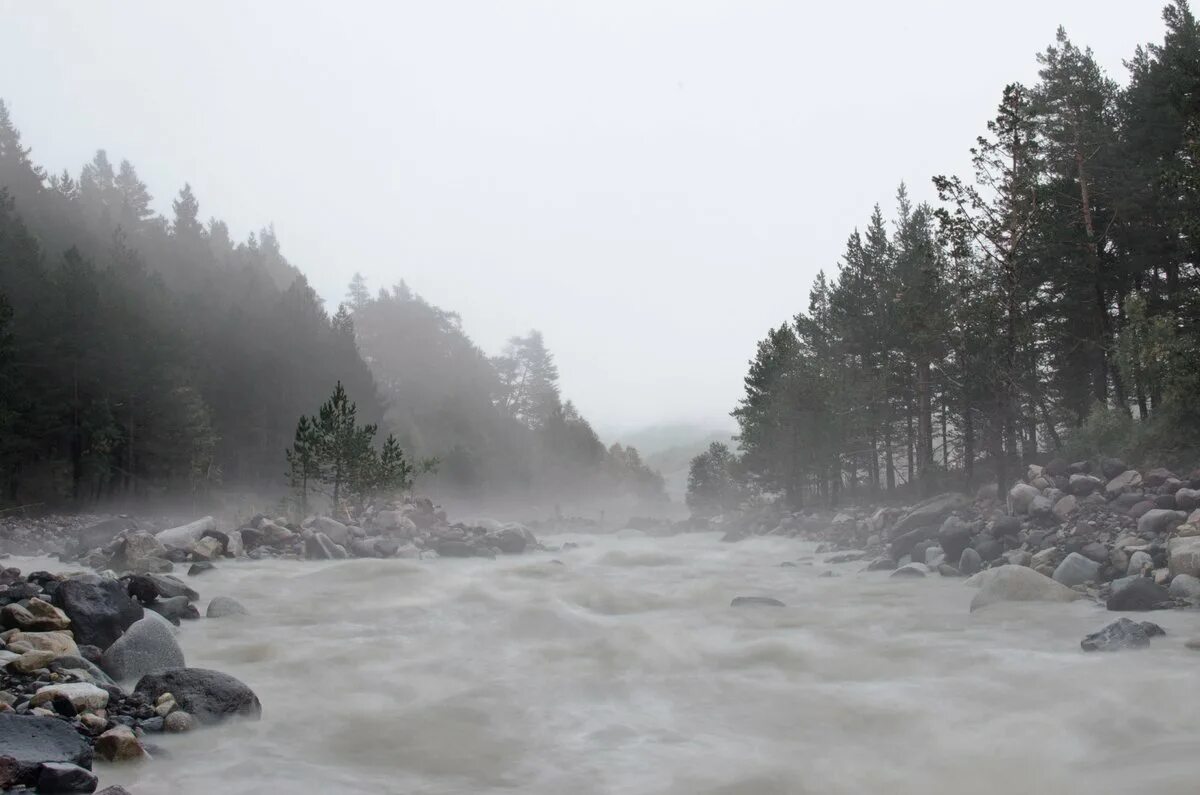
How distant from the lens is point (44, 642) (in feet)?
26.2

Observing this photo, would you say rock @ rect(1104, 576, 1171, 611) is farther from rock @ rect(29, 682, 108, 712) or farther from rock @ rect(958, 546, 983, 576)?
rock @ rect(29, 682, 108, 712)

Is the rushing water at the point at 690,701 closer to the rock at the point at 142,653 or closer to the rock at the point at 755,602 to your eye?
the rock at the point at 755,602

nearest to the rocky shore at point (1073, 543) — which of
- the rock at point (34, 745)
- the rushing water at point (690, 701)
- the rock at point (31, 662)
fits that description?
the rushing water at point (690, 701)

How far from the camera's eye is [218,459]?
56406 millimetres

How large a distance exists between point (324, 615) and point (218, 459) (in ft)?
159

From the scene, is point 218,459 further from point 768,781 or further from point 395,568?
point 768,781

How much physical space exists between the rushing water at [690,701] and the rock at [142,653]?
3.10ft

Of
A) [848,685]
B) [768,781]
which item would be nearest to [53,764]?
[768,781]

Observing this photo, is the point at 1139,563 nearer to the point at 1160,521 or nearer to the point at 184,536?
the point at 1160,521

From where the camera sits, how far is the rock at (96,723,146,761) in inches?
230

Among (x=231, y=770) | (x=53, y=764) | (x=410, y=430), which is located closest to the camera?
(x=53, y=764)

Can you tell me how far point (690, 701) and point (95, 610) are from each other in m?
7.49

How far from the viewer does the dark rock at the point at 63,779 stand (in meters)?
5.05

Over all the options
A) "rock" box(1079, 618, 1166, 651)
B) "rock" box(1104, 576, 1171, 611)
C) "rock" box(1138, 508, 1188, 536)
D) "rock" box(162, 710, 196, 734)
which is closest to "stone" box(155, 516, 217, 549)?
"rock" box(162, 710, 196, 734)
